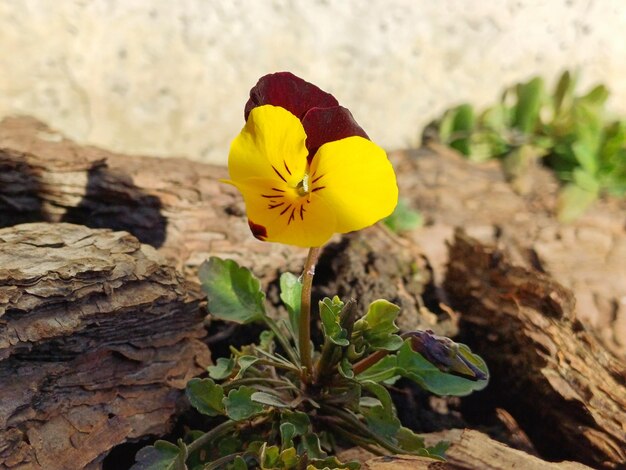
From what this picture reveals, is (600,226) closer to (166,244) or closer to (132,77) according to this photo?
(166,244)

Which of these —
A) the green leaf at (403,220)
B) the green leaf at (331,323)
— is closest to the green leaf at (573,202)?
the green leaf at (403,220)

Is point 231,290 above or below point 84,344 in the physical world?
above

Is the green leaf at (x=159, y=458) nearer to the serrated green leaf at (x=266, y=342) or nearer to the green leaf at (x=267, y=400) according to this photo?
the green leaf at (x=267, y=400)

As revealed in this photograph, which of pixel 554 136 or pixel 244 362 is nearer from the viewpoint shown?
pixel 244 362

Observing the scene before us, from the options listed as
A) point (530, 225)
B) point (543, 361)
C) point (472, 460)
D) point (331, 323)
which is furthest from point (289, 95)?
point (530, 225)

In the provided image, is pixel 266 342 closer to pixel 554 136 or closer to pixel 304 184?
pixel 304 184

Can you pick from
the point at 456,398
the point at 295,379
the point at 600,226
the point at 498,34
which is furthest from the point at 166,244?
the point at 498,34

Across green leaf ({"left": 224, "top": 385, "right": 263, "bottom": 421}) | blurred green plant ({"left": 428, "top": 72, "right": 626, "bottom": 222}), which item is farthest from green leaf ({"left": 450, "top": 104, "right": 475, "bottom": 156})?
green leaf ({"left": 224, "top": 385, "right": 263, "bottom": 421})
